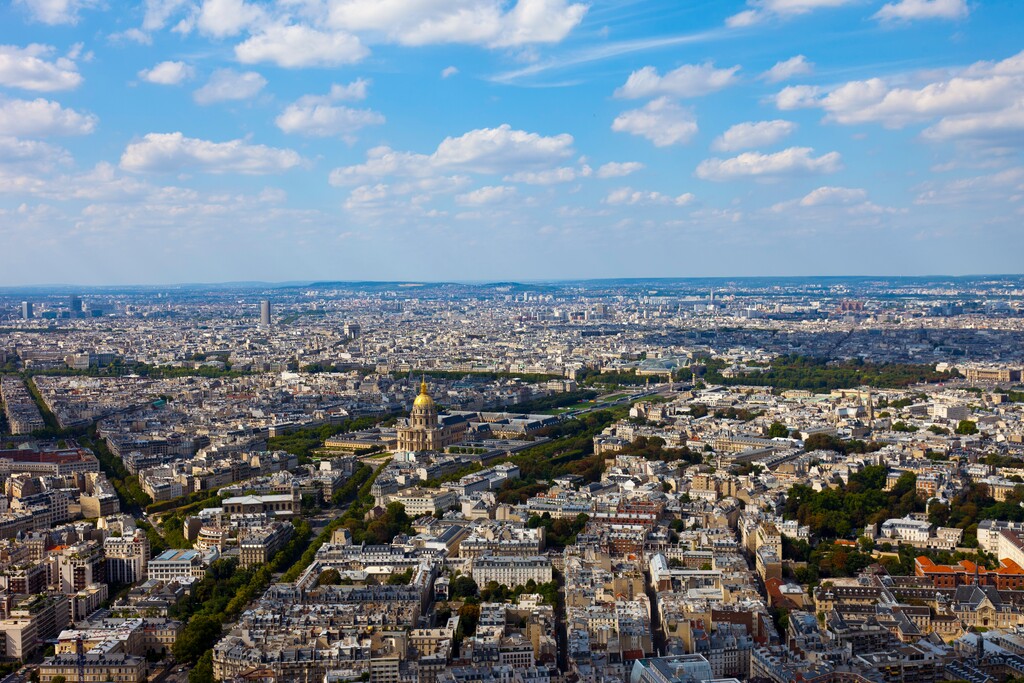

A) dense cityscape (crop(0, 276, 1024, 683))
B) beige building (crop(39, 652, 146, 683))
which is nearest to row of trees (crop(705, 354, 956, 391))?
dense cityscape (crop(0, 276, 1024, 683))

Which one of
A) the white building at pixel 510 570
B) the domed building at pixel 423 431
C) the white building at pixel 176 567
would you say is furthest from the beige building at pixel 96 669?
the domed building at pixel 423 431

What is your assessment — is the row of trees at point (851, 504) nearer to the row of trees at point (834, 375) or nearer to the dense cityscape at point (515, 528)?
the dense cityscape at point (515, 528)

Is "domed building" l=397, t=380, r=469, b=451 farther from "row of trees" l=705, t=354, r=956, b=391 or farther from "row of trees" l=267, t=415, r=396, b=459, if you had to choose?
"row of trees" l=705, t=354, r=956, b=391

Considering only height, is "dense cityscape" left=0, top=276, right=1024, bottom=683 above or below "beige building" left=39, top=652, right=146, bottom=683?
above

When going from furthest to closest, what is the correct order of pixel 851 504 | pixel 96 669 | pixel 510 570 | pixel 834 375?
pixel 834 375 < pixel 851 504 < pixel 510 570 < pixel 96 669

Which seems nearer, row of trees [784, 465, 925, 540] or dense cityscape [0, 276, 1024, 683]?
dense cityscape [0, 276, 1024, 683]

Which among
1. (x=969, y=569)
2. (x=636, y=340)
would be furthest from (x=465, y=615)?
(x=636, y=340)

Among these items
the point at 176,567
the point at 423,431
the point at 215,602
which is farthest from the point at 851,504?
the point at 423,431

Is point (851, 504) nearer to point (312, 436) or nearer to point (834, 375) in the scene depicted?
point (312, 436)
